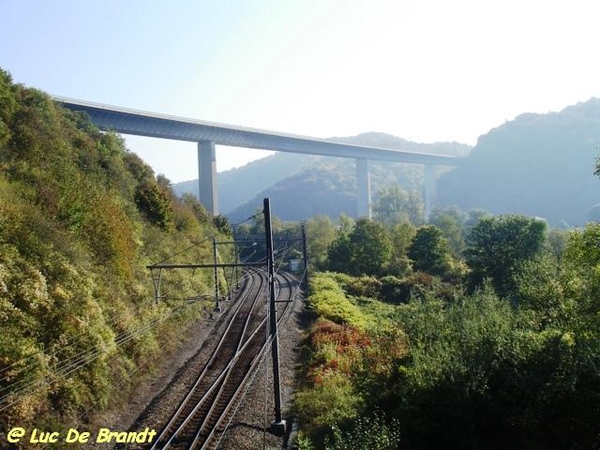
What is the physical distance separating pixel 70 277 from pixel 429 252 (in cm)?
4231

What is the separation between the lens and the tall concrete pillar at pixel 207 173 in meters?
70.6

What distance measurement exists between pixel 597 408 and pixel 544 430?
5.12ft

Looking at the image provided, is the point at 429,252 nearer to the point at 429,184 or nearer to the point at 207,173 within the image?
the point at 207,173

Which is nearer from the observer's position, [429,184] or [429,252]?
[429,252]

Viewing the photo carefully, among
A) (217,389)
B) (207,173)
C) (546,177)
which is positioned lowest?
(217,389)

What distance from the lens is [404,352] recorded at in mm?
19047

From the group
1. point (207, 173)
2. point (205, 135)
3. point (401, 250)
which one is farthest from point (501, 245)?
point (205, 135)

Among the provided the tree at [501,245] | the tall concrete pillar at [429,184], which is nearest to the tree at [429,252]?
the tree at [501,245]

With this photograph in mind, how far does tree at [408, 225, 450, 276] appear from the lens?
5194 centimetres

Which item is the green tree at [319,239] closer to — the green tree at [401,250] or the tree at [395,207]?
the green tree at [401,250]

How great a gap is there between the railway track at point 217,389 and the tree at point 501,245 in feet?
65.5

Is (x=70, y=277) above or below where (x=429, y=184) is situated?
below

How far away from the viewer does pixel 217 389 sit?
18.9m

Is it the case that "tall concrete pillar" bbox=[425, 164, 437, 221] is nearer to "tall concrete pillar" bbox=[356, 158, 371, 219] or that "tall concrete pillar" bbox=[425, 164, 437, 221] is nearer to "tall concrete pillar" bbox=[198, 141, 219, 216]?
"tall concrete pillar" bbox=[356, 158, 371, 219]
